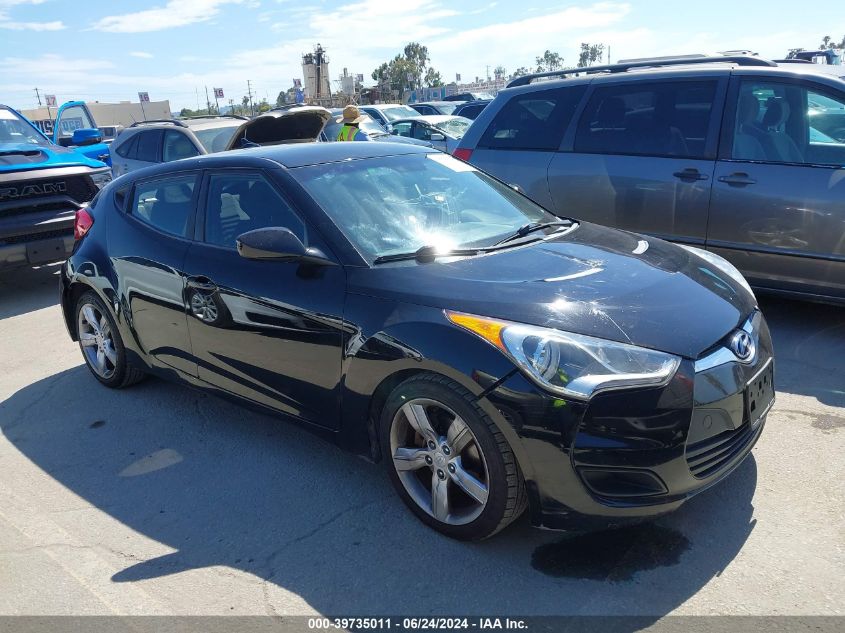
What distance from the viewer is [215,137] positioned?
33.6ft

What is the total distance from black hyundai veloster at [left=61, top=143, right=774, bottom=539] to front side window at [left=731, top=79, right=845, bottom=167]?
5.79ft

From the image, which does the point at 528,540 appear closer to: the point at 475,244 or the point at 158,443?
the point at 475,244

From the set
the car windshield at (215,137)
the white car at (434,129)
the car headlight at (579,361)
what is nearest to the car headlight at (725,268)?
the car headlight at (579,361)

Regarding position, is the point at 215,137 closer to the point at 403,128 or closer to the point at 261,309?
the point at 261,309

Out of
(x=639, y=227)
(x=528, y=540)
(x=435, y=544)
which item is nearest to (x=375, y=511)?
(x=435, y=544)

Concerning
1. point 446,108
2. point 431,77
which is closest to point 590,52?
point 431,77

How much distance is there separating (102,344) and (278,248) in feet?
7.70

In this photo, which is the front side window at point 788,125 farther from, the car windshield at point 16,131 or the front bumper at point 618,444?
the car windshield at point 16,131

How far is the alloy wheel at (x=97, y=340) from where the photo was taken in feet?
16.2

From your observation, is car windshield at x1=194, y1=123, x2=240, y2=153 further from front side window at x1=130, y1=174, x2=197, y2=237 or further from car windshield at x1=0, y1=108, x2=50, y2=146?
front side window at x1=130, y1=174, x2=197, y2=237

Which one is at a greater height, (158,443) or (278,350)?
(278,350)

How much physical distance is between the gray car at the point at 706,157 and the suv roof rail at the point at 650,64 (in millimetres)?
14

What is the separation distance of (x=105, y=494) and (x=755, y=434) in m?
3.09

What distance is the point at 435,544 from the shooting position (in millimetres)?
3025
